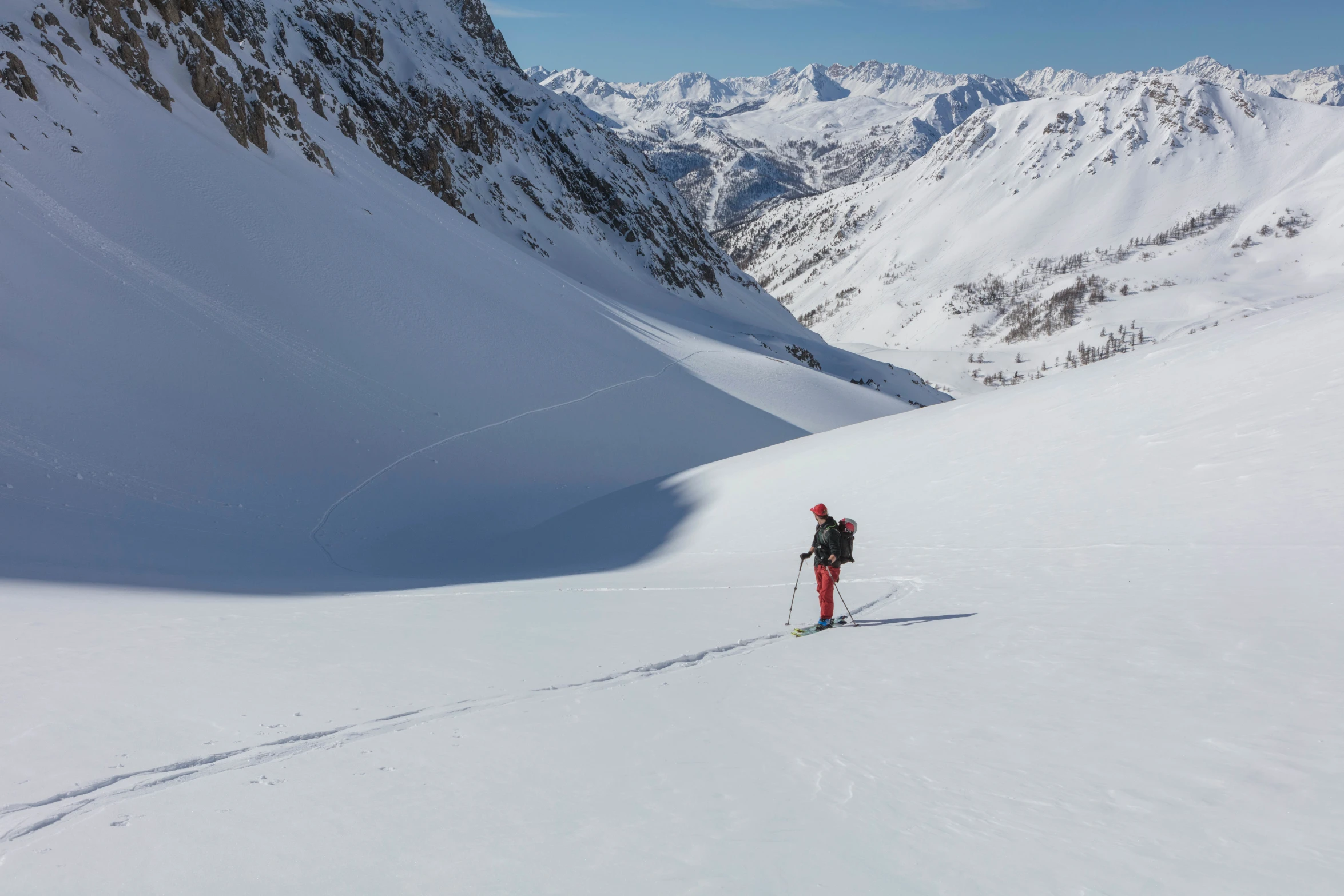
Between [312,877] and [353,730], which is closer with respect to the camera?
[312,877]

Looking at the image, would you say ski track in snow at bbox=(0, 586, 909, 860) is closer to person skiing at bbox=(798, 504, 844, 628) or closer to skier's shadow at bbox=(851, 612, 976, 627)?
person skiing at bbox=(798, 504, 844, 628)

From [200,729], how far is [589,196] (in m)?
91.2

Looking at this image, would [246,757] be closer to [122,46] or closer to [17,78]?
[17,78]

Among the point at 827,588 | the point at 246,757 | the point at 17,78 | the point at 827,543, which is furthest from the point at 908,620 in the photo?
the point at 17,78

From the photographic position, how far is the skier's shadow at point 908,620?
8.90 meters

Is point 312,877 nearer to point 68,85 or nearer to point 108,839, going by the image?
point 108,839

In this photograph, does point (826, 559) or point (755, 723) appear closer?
point (755, 723)

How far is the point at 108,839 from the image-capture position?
4258 millimetres

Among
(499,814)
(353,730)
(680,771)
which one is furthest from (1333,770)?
(353,730)

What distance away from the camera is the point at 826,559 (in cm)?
941

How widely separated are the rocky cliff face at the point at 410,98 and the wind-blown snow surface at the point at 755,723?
29075 mm

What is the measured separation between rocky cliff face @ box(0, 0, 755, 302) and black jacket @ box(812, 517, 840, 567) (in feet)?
101

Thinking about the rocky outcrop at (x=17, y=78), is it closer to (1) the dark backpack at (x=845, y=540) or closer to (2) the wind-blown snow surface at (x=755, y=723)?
(2) the wind-blown snow surface at (x=755, y=723)

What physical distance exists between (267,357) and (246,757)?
20.0 metres
